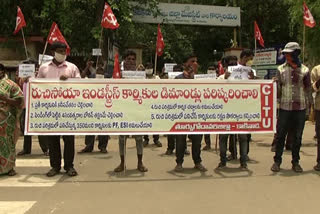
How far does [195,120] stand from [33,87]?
2.53 metres

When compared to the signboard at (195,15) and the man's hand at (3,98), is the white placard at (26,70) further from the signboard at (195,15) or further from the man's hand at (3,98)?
the signboard at (195,15)

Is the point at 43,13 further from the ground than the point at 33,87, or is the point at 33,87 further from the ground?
the point at 43,13

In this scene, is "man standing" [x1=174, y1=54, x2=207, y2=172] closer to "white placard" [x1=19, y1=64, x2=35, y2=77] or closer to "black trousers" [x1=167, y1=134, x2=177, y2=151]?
"black trousers" [x1=167, y1=134, x2=177, y2=151]

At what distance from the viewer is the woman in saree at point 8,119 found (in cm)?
630

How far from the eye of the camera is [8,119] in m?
6.40

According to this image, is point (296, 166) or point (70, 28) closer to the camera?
point (296, 166)

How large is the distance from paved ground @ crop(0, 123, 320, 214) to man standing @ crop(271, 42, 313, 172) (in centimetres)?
70

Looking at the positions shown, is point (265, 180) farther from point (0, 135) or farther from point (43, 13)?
point (43, 13)

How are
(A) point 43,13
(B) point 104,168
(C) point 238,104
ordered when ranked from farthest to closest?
1. (A) point 43,13
2. (B) point 104,168
3. (C) point 238,104

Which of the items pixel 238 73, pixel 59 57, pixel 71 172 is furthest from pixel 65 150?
pixel 238 73

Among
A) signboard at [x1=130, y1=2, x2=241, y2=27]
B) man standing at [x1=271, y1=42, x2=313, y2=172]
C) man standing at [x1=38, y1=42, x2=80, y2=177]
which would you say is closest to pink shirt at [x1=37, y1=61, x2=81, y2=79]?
man standing at [x1=38, y1=42, x2=80, y2=177]

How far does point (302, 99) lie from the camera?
6398mm

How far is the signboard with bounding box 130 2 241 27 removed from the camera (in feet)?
54.7

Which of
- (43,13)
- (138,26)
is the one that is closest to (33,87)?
(43,13)
